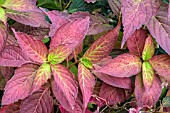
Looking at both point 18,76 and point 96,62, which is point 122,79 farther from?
point 18,76

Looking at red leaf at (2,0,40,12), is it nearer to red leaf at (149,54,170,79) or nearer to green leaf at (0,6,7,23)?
green leaf at (0,6,7,23)

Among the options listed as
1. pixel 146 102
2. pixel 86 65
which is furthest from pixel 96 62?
pixel 146 102

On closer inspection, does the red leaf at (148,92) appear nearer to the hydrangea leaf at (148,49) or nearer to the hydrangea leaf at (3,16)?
the hydrangea leaf at (148,49)

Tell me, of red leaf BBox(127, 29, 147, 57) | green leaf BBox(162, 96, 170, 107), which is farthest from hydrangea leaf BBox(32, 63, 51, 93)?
green leaf BBox(162, 96, 170, 107)

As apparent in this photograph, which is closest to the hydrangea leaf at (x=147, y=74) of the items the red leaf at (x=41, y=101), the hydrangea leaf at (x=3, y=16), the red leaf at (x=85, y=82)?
the red leaf at (x=85, y=82)

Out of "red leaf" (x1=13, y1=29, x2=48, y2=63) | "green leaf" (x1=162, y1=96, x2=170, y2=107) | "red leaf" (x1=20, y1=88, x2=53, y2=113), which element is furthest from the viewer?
"green leaf" (x1=162, y1=96, x2=170, y2=107)

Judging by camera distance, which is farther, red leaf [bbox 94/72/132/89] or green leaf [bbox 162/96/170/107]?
green leaf [bbox 162/96/170/107]

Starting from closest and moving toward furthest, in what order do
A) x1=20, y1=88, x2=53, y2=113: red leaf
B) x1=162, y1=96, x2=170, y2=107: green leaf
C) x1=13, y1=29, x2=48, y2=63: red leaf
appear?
x1=13, y1=29, x2=48, y2=63: red leaf → x1=20, y1=88, x2=53, y2=113: red leaf → x1=162, y1=96, x2=170, y2=107: green leaf
